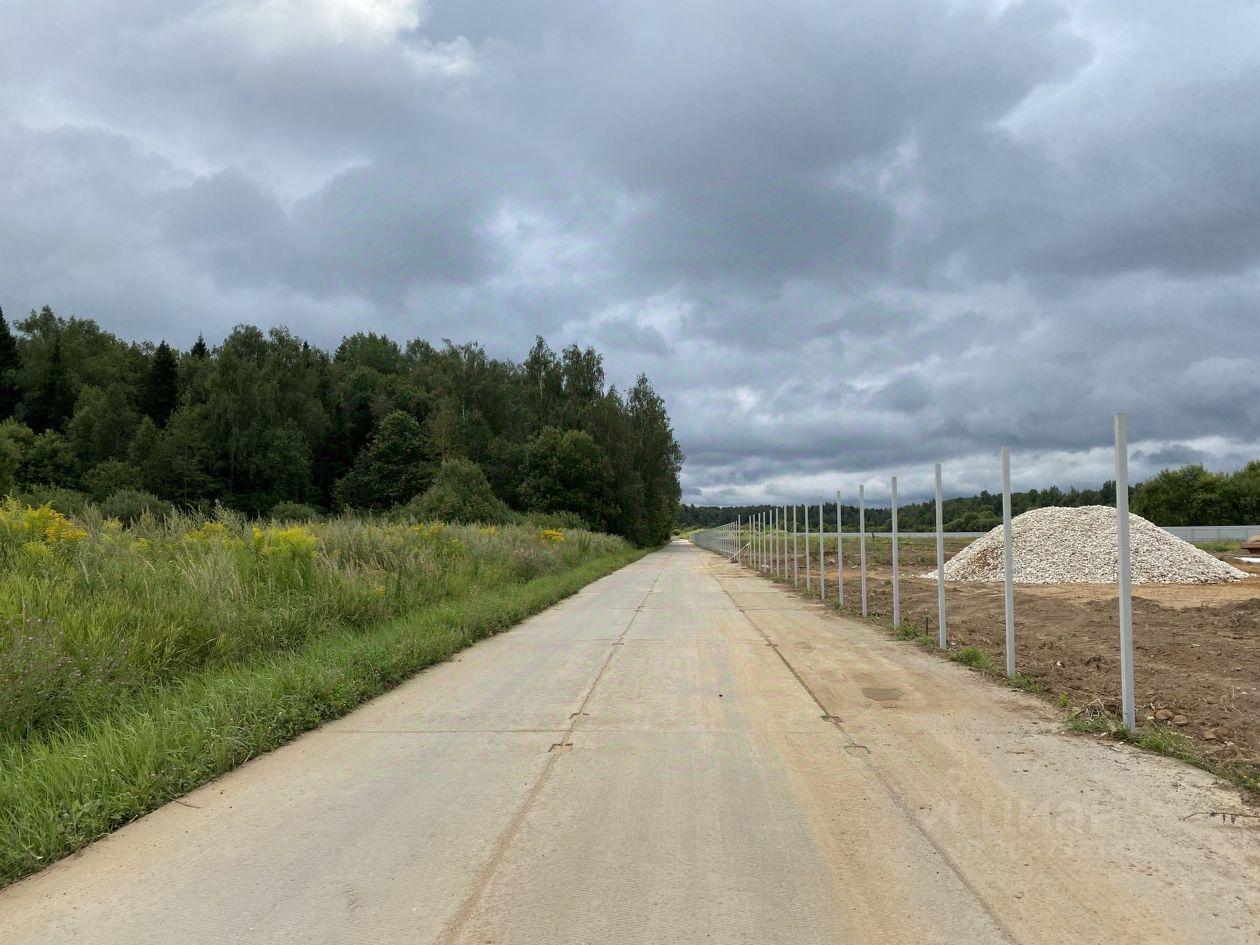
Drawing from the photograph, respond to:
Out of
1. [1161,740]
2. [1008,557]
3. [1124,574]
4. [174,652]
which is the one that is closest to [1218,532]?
[1008,557]

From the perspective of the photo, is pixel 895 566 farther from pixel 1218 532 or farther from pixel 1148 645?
pixel 1218 532

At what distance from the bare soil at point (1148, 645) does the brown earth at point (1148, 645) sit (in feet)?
0.04

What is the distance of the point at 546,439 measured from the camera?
234 feet

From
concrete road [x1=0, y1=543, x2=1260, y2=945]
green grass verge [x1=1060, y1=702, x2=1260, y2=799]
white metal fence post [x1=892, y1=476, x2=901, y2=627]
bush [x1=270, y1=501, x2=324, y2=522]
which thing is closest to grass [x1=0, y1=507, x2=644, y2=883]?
concrete road [x1=0, y1=543, x2=1260, y2=945]

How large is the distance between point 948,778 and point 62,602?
25.7 feet

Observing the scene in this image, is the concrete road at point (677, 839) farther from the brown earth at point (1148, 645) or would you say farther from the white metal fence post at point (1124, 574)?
the brown earth at point (1148, 645)

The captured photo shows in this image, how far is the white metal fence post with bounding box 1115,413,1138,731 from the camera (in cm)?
633

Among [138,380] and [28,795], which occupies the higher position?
[138,380]

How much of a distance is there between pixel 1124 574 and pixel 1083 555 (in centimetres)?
1977

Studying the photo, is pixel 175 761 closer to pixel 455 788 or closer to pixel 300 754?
pixel 300 754

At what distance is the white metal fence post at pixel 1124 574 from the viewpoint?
6.33 metres

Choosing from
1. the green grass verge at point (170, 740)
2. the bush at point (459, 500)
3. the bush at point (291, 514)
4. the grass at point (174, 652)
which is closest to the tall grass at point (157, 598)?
the grass at point (174, 652)

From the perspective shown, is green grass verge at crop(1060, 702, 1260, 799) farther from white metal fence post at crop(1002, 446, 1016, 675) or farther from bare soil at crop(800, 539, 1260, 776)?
white metal fence post at crop(1002, 446, 1016, 675)

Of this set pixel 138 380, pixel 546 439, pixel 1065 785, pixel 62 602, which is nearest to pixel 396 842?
pixel 1065 785
